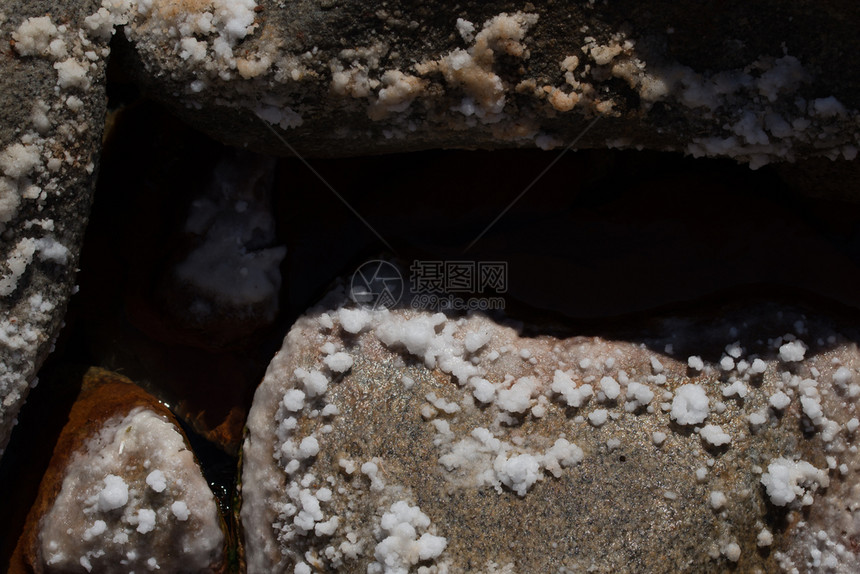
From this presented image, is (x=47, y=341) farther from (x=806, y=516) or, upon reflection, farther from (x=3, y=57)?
(x=806, y=516)

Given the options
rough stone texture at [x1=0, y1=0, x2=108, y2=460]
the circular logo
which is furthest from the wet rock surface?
the circular logo

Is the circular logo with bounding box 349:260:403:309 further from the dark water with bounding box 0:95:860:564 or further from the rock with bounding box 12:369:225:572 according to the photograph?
the rock with bounding box 12:369:225:572

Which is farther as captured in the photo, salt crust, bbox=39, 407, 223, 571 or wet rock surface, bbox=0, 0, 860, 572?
salt crust, bbox=39, 407, 223, 571

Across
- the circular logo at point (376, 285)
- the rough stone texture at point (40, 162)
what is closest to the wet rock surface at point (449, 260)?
the rough stone texture at point (40, 162)

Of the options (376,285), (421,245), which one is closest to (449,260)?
(421,245)

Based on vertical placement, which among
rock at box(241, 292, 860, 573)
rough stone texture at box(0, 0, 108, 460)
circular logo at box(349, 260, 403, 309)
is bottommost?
rock at box(241, 292, 860, 573)

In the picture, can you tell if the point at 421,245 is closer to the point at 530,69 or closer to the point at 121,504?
the point at 530,69

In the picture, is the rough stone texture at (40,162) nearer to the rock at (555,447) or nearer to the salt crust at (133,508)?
the salt crust at (133,508)

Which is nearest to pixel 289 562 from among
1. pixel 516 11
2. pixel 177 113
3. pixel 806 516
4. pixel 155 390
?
pixel 155 390
